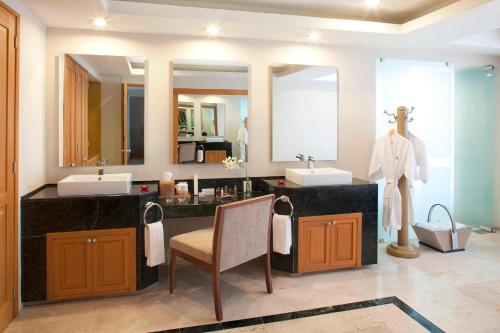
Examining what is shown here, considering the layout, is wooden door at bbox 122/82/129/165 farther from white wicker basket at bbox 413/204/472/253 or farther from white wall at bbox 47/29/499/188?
white wicker basket at bbox 413/204/472/253

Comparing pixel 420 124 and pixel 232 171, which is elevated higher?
pixel 420 124

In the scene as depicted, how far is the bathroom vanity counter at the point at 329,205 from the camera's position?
298 cm

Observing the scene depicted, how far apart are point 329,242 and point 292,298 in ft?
2.08

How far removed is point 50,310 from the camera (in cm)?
249

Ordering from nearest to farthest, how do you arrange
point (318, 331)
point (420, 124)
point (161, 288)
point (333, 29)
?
point (318, 331) → point (161, 288) → point (333, 29) → point (420, 124)

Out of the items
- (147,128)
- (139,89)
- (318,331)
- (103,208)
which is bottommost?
(318,331)

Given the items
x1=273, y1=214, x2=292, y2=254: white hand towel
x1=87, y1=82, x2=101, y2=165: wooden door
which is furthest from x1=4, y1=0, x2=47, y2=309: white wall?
x1=273, y1=214, x2=292, y2=254: white hand towel

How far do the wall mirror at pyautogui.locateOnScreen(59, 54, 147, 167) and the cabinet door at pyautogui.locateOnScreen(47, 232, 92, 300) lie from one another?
2.51ft

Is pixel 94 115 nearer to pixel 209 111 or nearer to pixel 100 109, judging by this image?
pixel 100 109

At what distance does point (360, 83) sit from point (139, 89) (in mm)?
2168

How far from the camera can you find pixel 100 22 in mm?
2836

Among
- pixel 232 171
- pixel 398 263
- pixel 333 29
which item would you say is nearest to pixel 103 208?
pixel 232 171

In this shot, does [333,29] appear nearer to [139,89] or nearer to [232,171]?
[232,171]

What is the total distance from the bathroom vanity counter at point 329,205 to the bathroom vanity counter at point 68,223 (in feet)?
3.66
